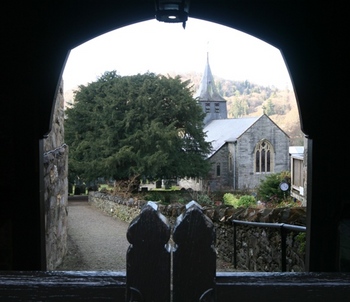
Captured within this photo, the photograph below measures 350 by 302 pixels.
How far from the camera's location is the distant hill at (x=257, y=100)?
78500mm

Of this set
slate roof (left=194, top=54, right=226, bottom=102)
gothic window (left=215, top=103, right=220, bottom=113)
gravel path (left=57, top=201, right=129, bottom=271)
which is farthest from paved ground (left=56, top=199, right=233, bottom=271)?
slate roof (left=194, top=54, right=226, bottom=102)

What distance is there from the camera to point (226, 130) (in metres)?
40.8

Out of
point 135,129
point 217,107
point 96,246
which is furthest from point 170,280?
point 217,107

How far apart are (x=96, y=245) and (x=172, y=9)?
7042 millimetres

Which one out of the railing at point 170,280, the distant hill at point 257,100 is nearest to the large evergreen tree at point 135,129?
the railing at point 170,280

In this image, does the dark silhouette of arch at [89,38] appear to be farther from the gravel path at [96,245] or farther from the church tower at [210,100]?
the church tower at [210,100]

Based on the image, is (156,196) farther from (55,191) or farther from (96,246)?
(55,191)

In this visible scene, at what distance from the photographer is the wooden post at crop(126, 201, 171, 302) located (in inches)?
32.1

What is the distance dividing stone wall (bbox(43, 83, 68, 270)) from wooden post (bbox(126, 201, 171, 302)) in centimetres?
454

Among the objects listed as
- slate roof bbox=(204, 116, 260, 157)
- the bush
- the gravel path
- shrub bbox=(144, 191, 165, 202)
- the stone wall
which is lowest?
shrub bbox=(144, 191, 165, 202)

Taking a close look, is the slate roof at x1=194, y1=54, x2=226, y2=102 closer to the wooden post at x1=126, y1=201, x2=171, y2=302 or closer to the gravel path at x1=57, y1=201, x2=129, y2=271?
the gravel path at x1=57, y1=201, x2=129, y2=271

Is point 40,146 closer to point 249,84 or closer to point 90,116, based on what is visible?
point 90,116

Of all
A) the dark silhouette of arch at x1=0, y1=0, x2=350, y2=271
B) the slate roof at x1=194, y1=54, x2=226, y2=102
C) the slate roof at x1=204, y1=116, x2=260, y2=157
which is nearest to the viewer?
the dark silhouette of arch at x1=0, y1=0, x2=350, y2=271

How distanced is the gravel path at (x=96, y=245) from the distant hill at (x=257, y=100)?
6171cm
